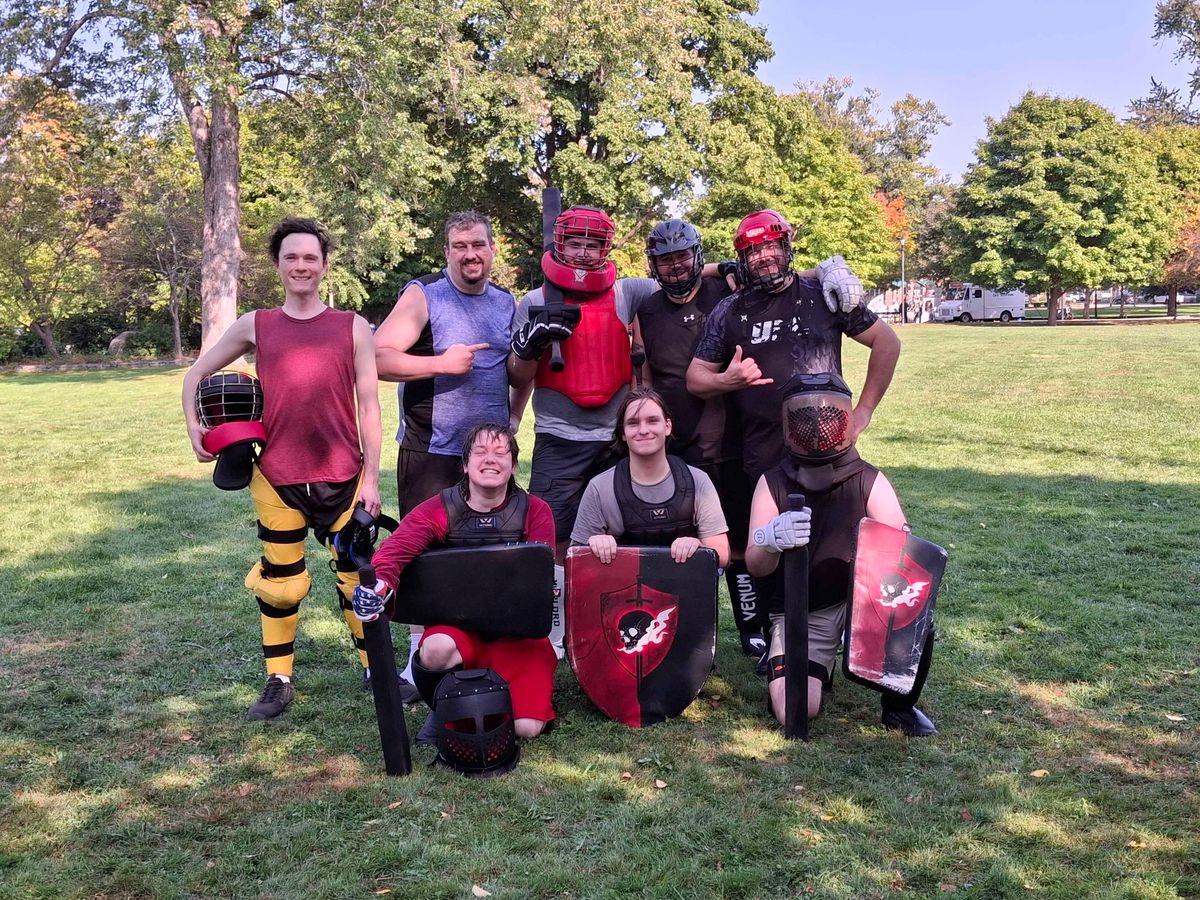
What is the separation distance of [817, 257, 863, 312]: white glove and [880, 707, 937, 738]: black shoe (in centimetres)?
175

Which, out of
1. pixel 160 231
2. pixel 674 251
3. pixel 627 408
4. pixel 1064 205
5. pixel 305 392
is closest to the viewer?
pixel 305 392

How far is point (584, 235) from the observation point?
15.1 feet

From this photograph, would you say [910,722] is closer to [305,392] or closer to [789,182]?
[305,392]

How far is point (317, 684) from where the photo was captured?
16.1 ft

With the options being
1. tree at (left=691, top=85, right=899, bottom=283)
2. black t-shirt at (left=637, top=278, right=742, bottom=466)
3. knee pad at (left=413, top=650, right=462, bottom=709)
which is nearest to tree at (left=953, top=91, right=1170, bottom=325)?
tree at (left=691, top=85, right=899, bottom=283)

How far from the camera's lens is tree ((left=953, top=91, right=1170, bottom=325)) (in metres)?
45.2

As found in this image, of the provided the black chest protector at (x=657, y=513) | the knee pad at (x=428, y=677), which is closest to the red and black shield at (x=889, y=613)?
the black chest protector at (x=657, y=513)

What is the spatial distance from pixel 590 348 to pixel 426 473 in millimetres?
970

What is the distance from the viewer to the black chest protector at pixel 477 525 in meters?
4.25

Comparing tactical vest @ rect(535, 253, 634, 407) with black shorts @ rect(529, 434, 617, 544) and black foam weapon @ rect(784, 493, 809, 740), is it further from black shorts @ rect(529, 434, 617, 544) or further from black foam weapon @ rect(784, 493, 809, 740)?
black foam weapon @ rect(784, 493, 809, 740)

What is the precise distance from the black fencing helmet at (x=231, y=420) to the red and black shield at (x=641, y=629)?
1453 mm

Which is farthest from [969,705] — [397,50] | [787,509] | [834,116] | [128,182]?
[834,116]

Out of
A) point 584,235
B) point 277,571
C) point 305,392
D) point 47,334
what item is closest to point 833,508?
point 584,235

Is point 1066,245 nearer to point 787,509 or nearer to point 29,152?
point 29,152
